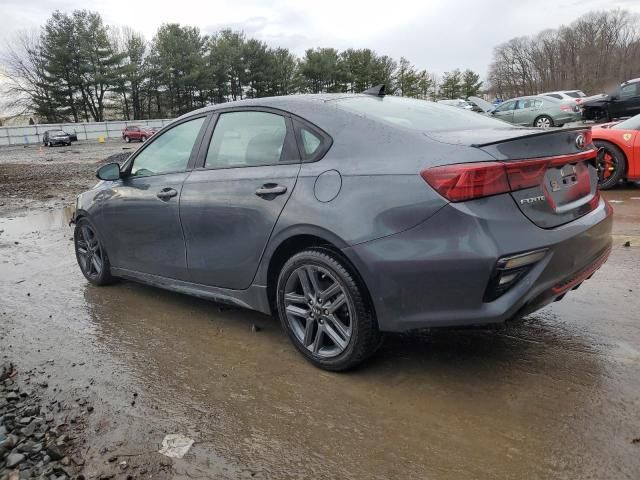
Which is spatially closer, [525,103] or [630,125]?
[630,125]

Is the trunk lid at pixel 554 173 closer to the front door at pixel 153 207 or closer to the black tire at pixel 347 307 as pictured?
the black tire at pixel 347 307

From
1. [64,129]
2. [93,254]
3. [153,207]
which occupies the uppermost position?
[153,207]

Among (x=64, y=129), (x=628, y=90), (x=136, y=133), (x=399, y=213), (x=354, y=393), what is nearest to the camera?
(x=399, y=213)

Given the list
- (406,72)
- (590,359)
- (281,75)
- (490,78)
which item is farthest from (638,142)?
(490,78)

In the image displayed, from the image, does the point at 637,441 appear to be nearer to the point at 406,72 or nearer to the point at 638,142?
the point at 638,142

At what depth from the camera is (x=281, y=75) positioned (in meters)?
63.2

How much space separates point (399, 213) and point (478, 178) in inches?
16.1

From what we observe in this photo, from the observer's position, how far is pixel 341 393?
286cm

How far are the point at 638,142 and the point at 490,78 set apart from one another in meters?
98.7

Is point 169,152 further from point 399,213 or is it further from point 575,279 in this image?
point 575,279

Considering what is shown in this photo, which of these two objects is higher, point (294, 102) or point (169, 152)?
point (294, 102)

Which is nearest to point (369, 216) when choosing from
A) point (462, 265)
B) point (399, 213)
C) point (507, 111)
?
point (399, 213)

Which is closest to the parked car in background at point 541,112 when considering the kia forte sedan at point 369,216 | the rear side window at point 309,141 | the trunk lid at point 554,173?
the trunk lid at point 554,173

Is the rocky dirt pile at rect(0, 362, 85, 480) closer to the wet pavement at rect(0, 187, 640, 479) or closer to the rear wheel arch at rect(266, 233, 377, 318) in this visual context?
the wet pavement at rect(0, 187, 640, 479)
